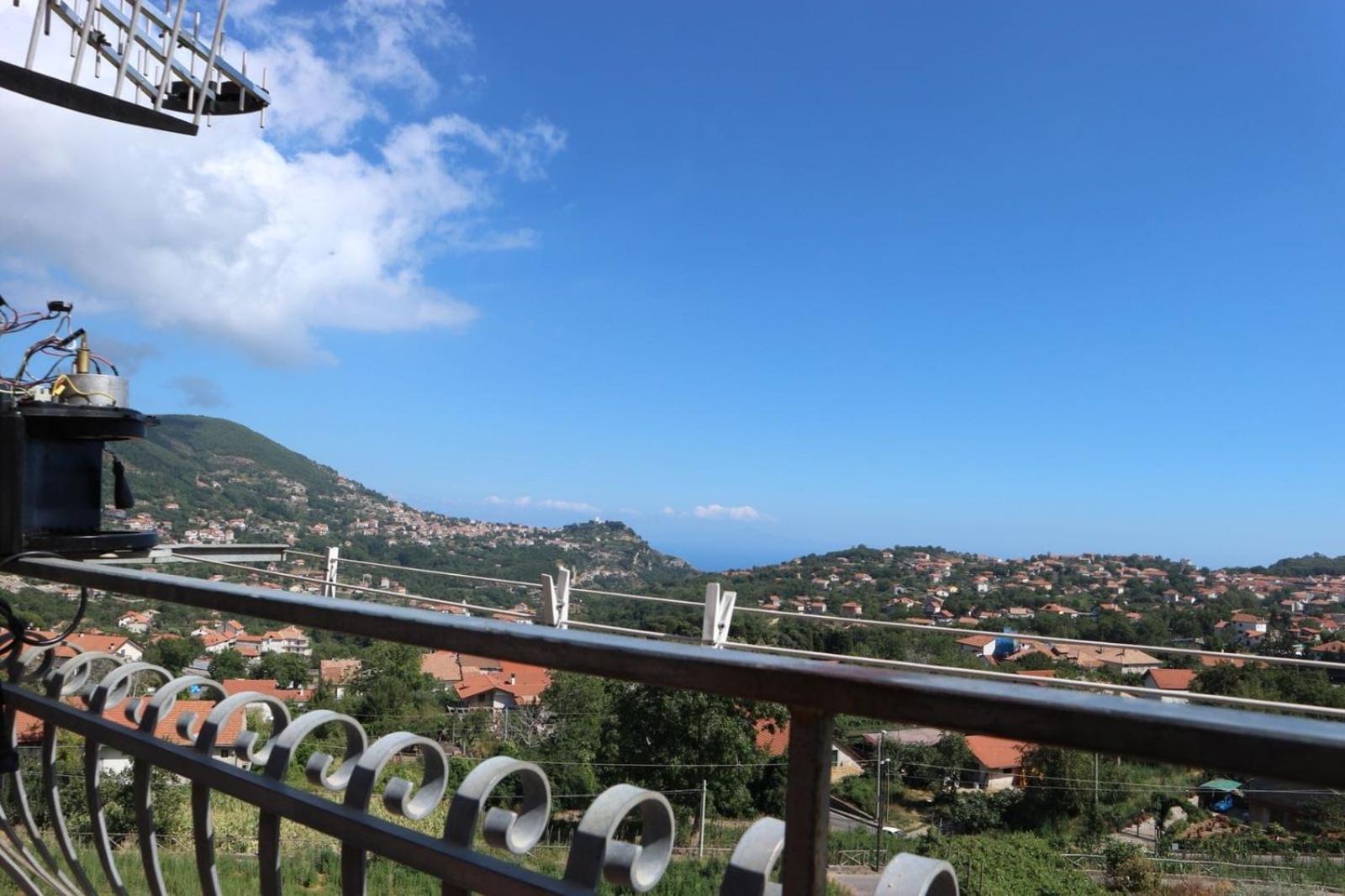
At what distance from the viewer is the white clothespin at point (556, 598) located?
19.2ft

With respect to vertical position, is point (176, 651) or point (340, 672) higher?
point (176, 651)

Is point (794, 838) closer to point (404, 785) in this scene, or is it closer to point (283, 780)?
point (404, 785)

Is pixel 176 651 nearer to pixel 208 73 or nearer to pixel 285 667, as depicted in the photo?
pixel 208 73

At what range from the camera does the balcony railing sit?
0.53 meters

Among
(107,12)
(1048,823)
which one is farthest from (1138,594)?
(107,12)

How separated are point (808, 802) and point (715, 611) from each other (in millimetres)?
4587

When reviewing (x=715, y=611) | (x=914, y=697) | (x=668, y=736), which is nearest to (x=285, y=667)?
(x=668, y=736)

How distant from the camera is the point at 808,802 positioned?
677 mm

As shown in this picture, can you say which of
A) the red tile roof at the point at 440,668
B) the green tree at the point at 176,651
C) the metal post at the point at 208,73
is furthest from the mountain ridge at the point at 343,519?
the metal post at the point at 208,73

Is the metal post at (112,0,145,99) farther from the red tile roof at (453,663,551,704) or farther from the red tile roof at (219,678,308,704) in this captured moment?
the red tile roof at (453,663,551,704)

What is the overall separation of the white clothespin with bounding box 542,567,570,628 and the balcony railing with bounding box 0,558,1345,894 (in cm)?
443

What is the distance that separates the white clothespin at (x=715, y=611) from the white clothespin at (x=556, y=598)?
107 centimetres

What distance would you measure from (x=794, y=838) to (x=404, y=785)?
0.50m

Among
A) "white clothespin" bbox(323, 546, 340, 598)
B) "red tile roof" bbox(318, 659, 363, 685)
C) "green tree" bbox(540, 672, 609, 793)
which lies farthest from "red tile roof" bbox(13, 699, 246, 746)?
"white clothespin" bbox(323, 546, 340, 598)
